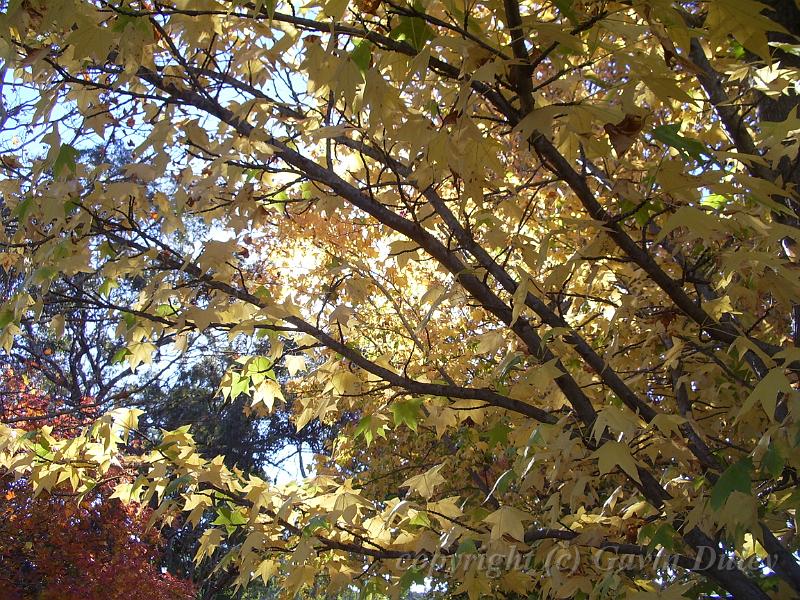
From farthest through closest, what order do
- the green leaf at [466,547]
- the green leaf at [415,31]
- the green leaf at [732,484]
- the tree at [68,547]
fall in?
the tree at [68,547] → the green leaf at [466,547] → the green leaf at [415,31] → the green leaf at [732,484]

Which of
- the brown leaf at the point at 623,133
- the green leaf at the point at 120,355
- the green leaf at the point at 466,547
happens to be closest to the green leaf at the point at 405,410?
the green leaf at the point at 466,547

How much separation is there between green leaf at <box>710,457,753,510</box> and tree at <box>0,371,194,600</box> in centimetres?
694

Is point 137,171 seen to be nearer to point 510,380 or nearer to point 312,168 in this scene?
point 312,168

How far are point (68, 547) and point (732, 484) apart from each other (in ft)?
26.1

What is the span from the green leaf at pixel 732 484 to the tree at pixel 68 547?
6942mm

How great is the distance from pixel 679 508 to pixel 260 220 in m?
2.10

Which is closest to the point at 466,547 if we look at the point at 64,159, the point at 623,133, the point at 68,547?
the point at 623,133

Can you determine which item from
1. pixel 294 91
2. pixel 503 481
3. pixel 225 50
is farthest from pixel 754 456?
pixel 225 50

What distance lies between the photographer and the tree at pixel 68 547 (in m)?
7.41

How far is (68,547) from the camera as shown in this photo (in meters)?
7.61

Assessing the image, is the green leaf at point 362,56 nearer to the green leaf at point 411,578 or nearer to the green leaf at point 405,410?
the green leaf at point 405,410

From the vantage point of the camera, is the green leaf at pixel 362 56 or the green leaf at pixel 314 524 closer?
the green leaf at pixel 362 56

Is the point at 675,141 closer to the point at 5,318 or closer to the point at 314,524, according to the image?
the point at 314,524

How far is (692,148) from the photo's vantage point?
1855 millimetres
